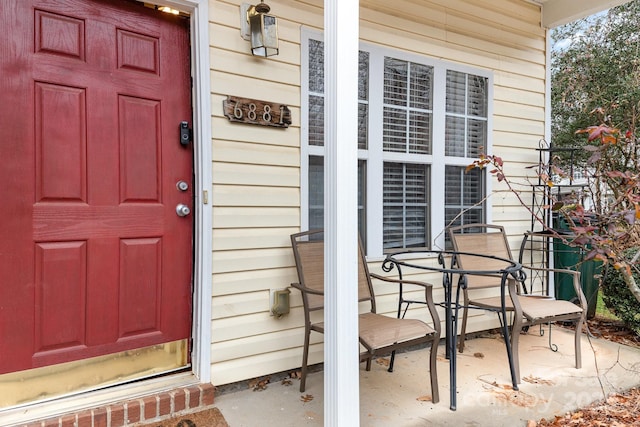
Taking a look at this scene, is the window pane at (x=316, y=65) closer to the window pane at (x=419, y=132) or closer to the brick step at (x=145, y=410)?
the window pane at (x=419, y=132)

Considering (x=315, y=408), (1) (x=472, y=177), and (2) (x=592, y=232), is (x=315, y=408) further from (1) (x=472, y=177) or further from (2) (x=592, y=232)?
(1) (x=472, y=177)

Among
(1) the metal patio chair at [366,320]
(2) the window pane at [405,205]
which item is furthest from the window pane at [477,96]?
(1) the metal patio chair at [366,320]

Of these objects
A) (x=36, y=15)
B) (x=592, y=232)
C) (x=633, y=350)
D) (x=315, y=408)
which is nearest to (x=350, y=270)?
(x=315, y=408)

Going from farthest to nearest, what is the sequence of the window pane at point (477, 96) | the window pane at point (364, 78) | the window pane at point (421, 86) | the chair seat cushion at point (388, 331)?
1. the window pane at point (477, 96)
2. the window pane at point (421, 86)
3. the window pane at point (364, 78)
4. the chair seat cushion at point (388, 331)

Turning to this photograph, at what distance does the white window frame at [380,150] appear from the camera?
2.53m

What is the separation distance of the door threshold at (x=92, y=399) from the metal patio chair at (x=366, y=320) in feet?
2.34

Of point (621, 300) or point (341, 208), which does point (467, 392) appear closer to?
point (341, 208)

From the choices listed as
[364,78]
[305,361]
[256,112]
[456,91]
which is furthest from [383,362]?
[456,91]

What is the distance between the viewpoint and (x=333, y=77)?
1.53 meters

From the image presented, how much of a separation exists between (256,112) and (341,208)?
3.61ft

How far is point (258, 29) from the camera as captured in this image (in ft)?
7.49

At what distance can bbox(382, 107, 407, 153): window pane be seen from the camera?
9.61 ft

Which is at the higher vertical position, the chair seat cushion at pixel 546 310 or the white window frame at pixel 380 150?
the white window frame at pixel 380 150

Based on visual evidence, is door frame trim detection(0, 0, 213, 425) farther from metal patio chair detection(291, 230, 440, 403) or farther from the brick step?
metal patio chair detection(291, 230, 440, 403)
